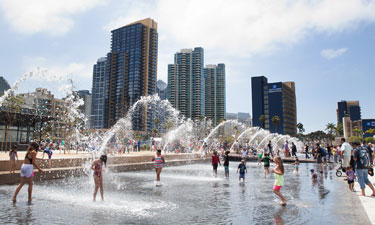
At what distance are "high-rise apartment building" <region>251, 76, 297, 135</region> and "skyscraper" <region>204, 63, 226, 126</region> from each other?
2858 cm

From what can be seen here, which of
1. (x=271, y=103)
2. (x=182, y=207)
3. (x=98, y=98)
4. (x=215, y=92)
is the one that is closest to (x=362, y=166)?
(x=182, y=207)

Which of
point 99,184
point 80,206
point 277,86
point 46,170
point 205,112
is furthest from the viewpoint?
point 205,112

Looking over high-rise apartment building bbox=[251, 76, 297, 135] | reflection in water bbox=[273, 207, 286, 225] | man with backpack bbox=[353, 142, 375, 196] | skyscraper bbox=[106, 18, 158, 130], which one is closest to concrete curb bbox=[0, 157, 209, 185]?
reflection in water bbox=[273, 207, 286, 225]

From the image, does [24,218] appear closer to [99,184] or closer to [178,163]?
[99,184]

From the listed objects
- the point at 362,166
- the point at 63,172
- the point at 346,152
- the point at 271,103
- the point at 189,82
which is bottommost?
the point at 63,172

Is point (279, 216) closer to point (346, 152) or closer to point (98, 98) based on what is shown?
point (346, 152)

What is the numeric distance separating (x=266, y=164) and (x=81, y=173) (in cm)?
1124

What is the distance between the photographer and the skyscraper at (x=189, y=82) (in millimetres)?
174250

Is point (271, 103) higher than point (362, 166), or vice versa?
point (271, 103)

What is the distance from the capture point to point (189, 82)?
174m

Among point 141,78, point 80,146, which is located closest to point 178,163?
point 80,146

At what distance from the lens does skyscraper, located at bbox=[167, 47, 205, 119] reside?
17425cm

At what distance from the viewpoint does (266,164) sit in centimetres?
1619

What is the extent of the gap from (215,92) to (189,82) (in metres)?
26.7
